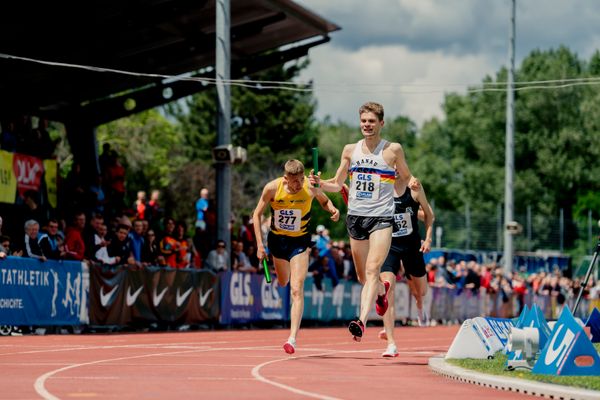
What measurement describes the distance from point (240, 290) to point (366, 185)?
602 inches

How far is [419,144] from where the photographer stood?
139 m

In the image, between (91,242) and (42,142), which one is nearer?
(91,242)

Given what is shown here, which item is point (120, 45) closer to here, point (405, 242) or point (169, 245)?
point (169, 245)

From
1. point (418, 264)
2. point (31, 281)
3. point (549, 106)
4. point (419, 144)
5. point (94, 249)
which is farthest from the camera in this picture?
point (419, 144)

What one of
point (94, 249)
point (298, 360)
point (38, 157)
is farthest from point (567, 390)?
point (38, 157)

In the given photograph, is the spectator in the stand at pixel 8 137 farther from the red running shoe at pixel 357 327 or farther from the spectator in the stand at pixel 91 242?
the red running shoe at pixel 357 327

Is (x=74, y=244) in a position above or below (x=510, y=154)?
below

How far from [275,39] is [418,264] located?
1799 cm

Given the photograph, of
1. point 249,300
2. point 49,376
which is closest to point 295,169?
point 49,376

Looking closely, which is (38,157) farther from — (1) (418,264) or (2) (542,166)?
(2) (542,166)

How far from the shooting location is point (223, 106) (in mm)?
30703

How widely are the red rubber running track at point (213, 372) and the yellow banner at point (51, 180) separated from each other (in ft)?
30.4

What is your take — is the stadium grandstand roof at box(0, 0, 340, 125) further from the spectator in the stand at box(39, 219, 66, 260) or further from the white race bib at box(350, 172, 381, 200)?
the white race bib at box(350, 172, 381, 200)

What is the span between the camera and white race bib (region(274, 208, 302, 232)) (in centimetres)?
1566
